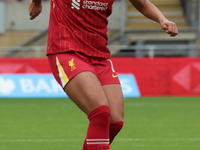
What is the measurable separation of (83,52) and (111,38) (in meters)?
15.1

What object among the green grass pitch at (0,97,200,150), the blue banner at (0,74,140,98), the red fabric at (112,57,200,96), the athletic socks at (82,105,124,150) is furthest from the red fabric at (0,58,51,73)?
the athletic socks at (82,105,124,150)

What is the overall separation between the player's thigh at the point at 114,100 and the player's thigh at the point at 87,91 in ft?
0.63

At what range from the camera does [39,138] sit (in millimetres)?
5297

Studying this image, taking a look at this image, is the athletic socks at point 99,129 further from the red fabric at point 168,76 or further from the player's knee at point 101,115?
the red fabric at point 168,76

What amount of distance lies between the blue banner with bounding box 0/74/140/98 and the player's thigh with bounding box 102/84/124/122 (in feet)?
26.9

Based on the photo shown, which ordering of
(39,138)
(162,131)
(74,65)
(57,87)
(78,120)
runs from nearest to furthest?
(74,65), (39,138), (162,131), (78,120), (57,87)

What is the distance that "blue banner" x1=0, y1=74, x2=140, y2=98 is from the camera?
11.3 meters

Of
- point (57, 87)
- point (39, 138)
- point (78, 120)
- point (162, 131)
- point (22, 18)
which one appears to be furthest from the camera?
point (22, 18)

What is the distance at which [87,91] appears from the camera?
2.73 metres

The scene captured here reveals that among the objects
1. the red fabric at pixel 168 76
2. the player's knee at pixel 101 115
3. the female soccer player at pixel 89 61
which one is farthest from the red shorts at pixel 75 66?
the red fabric at pixel 168 76

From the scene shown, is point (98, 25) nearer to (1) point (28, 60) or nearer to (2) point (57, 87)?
(2) point (57, 87)

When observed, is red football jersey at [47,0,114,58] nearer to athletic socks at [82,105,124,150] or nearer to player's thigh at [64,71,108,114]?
player's thigh at [64,71,108,114]

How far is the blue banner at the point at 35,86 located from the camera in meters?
11.3

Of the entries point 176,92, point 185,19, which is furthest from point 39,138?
point 185,19
